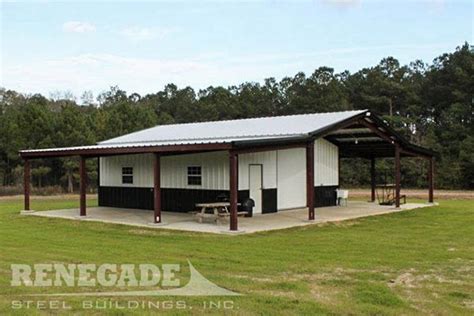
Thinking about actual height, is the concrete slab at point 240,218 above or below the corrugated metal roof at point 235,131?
below

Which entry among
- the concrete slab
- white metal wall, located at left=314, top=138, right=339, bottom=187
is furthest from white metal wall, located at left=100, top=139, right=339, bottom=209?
the concrete slab

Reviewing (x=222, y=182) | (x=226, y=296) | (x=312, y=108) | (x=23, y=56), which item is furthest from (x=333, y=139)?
(x=312, y=108)

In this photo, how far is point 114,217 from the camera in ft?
55.5

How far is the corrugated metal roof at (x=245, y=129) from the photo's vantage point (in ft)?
59.7

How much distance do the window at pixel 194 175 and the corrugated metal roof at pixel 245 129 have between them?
136 centimetres

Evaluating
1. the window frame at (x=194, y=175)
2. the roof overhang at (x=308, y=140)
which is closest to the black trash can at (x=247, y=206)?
the roof overhang at (x=308, y=140)

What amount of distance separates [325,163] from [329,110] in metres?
22.4

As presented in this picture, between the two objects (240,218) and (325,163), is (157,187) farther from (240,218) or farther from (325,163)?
(325,163)

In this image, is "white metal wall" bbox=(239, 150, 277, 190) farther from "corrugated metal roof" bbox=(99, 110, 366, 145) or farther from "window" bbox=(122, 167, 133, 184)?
"window" bbox=(122, 167, 133, 184)

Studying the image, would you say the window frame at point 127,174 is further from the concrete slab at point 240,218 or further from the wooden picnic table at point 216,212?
the wooden picnic table at point 216,212

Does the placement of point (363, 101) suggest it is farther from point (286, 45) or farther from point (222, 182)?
point (222, 182)

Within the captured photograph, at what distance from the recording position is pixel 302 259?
933 centimetres

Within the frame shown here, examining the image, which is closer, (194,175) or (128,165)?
(194,175)

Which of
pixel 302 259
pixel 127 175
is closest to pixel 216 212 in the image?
pixel 302 259
